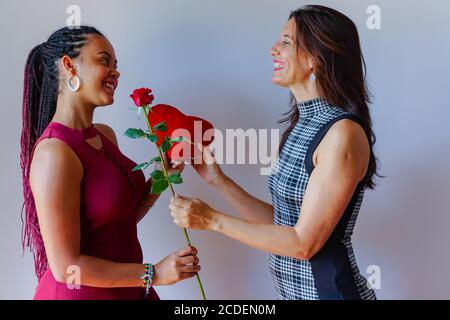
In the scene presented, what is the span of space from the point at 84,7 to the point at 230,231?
0.85 meters

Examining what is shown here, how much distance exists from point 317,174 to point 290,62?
0.95 feet

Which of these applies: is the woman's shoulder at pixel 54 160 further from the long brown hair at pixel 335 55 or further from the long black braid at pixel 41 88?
the long brown hair at pixel 335 55

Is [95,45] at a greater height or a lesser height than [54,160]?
greater

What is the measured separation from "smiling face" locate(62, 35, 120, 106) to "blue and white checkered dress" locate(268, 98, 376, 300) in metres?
0.45

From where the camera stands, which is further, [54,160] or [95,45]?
[95,45]

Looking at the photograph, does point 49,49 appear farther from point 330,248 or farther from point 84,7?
point 330,248

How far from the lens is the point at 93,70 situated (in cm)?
113

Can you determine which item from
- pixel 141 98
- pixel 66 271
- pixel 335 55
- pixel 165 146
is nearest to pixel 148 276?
pixel 66 271

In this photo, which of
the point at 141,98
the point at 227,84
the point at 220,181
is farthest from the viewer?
the point at 227,84

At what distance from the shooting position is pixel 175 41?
1.52 meters

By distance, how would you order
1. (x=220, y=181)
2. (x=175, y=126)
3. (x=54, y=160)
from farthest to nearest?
1. (x=220, y=181)
2. (x=175, y=126)
3. (x=54, y=160)

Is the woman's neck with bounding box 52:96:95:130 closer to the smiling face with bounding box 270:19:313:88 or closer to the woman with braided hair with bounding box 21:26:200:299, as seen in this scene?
the woman with braided hair with bounding box 21:26:200:299

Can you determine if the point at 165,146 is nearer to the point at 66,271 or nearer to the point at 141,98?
the point at 141,98
